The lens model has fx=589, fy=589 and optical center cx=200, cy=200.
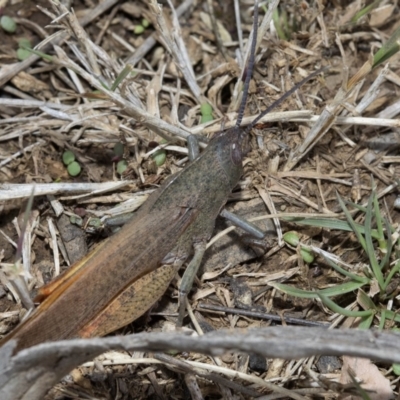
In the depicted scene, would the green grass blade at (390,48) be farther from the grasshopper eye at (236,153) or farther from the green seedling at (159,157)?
the green seedling at (159,157)

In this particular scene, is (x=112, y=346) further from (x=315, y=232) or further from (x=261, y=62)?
(x=261, y=62)

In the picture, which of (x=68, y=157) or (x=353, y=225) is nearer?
(x=353, y=225)

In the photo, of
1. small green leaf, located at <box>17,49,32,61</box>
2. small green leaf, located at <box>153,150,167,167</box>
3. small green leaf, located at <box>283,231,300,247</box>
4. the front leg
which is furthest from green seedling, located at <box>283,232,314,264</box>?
small green leaf, located at <box>17,49,32,61</box>

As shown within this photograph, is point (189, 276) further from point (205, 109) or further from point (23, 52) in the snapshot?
point (23, 52)

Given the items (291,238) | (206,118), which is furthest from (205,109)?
(291,238)

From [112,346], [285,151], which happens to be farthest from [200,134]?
[112,346]

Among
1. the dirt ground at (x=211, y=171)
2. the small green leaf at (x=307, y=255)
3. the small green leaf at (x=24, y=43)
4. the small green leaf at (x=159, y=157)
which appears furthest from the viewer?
the small green leaf at (x=24, y=43)

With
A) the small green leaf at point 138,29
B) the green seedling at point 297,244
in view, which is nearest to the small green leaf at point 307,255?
the green seedling at point 297,244
